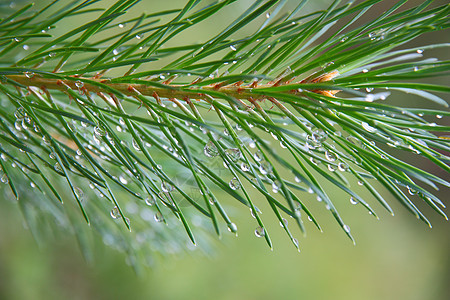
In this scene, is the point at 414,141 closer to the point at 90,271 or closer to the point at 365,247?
the point at 90,271

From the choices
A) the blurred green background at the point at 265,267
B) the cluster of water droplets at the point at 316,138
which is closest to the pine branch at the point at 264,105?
the cluster of water droplets at the point at 316,138

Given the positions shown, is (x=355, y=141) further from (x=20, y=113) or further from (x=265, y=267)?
(x=265, y=267)

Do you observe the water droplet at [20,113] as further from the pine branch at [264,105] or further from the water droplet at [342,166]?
the water droplet at [342,166]

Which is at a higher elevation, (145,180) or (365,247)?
(145,180)

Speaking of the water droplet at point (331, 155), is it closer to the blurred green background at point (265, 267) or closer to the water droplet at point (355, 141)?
the water droplet at point (355, 141)

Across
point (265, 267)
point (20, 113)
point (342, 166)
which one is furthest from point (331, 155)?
point (265, 267)

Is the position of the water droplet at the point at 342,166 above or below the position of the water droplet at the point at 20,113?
below

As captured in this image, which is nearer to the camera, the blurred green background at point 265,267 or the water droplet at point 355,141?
the water droplet at point 355,141

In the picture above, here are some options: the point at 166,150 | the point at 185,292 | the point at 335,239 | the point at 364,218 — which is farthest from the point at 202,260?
the point at 166,150
